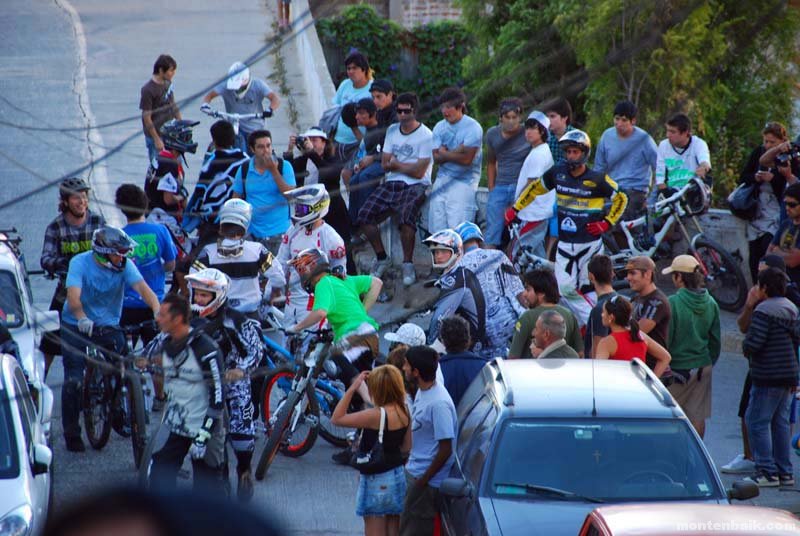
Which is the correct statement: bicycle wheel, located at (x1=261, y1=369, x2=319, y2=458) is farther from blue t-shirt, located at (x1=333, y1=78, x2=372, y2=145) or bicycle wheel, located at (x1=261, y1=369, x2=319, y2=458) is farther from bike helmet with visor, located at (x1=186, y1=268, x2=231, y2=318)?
blue t-shirt, located at (x1=333, y1=78, x2=372, y2=145)

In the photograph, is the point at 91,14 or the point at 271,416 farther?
the point at 91,14

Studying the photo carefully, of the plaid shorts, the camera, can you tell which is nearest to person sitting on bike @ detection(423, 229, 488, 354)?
the plaid shorts

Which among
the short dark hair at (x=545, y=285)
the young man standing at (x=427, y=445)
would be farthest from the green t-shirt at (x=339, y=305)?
the young man standing at (x=427, y=445)

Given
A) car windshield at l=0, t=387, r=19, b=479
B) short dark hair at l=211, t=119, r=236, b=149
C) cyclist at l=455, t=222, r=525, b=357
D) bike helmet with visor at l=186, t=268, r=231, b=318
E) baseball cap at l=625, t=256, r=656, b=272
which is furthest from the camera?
short dark hair at l=211, t=119, r=236, b=149

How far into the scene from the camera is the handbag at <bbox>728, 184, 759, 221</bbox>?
12.0m

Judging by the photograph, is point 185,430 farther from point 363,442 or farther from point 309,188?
point 309,188

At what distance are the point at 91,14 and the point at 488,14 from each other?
997 cm

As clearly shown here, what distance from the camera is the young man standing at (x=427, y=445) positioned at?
7.41 m

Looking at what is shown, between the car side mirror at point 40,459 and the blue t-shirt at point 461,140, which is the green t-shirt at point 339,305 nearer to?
the car side mirror at point 40,459

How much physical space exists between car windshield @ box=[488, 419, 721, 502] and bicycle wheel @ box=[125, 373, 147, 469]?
328 centimetres

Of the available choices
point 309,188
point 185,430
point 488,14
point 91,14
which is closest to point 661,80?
point 309,188

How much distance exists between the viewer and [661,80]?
1090cm

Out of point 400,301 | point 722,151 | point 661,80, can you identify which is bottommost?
point 400,301

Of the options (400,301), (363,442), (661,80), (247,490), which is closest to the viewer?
(363,442)
